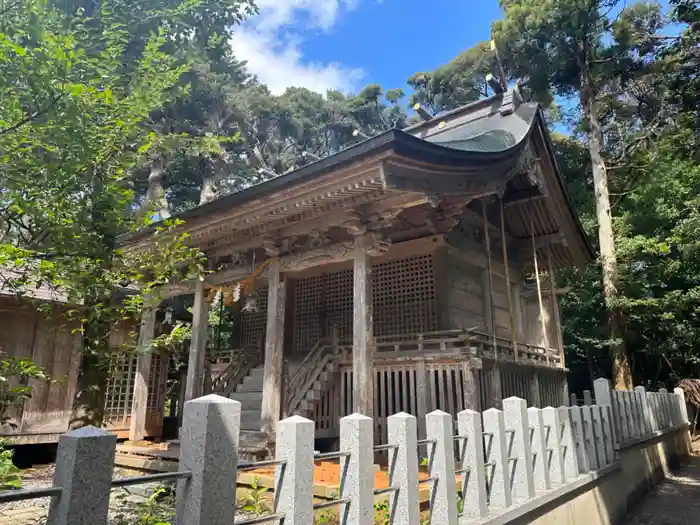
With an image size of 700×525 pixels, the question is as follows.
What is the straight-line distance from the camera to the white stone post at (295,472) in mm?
2584

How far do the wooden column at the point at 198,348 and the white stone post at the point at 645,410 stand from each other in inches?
336

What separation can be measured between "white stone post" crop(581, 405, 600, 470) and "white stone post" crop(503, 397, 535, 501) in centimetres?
171

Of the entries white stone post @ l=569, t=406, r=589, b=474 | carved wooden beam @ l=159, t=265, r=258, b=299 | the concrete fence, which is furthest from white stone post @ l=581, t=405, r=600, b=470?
carved wooden beam @ l=159, t=265, r=258, b=299

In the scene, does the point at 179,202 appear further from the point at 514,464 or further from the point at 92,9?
the point at 514,464

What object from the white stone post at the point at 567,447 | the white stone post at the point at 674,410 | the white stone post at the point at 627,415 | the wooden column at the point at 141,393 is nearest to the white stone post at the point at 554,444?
the white stone post at the point at 567,447

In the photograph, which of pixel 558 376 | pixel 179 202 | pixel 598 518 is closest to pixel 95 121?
pixel 598 518

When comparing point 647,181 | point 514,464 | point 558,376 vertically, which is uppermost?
point 647,181

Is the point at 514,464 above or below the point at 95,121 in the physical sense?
below

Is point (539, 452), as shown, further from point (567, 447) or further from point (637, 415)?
point (637, 415)

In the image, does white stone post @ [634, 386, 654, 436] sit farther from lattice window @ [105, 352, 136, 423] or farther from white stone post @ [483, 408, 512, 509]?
lattice window @ [105, 352, 136, 423]

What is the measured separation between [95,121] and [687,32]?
10974 millimetres

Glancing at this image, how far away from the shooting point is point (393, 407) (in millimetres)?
8180

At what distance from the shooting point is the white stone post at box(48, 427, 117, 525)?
167 centimetres

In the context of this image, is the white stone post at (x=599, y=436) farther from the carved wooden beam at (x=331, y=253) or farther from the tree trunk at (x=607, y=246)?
the tree trunk at (x=607, y=246)
